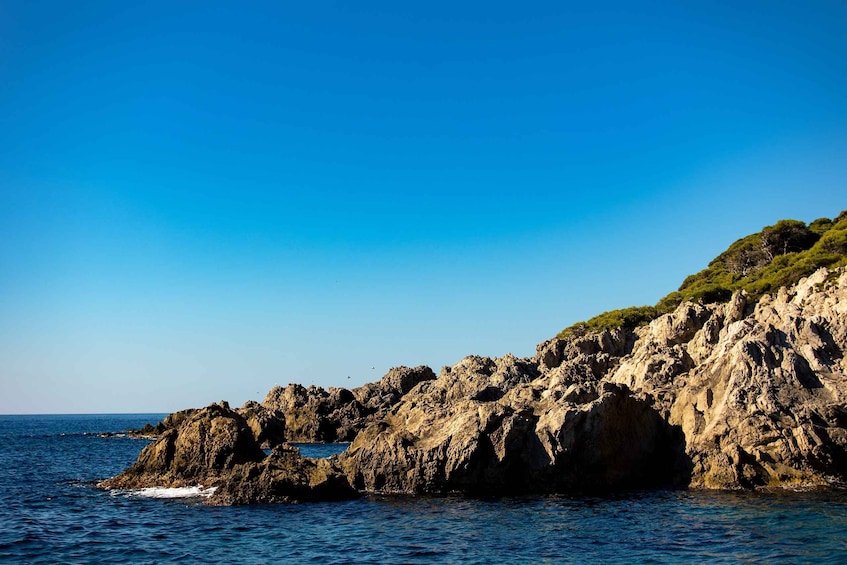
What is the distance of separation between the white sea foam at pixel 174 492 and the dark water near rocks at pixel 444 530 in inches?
50.2

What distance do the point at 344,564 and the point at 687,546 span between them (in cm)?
1242

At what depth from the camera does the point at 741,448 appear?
33406 millimetres

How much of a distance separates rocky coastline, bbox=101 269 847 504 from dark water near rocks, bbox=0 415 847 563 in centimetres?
217

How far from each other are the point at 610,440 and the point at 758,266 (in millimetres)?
89889

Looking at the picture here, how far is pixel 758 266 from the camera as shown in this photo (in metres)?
111

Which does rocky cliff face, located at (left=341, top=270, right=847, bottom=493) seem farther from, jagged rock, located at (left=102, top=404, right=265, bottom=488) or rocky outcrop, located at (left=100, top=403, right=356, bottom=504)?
jagged rock, located at (left=102, top=404, right=265, bottom=488)

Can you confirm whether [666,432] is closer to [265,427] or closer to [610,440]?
[610,440]

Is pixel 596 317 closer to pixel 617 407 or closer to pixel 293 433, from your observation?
pixel 293 433

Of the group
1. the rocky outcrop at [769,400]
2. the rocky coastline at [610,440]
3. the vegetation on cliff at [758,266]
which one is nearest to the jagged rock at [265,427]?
the rocky coastline at [610,440]

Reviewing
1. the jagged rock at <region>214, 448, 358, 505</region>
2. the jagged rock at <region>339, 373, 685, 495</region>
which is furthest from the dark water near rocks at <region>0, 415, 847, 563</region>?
the jagged rock at <region>339, 373, 685, 495</region>

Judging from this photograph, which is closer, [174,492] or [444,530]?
[444,530]

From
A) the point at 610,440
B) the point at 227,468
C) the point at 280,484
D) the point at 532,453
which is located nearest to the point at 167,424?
the point at 227,468

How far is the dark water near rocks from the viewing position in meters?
22.9

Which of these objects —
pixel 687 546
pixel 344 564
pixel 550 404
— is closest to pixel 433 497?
pixel 550 404
